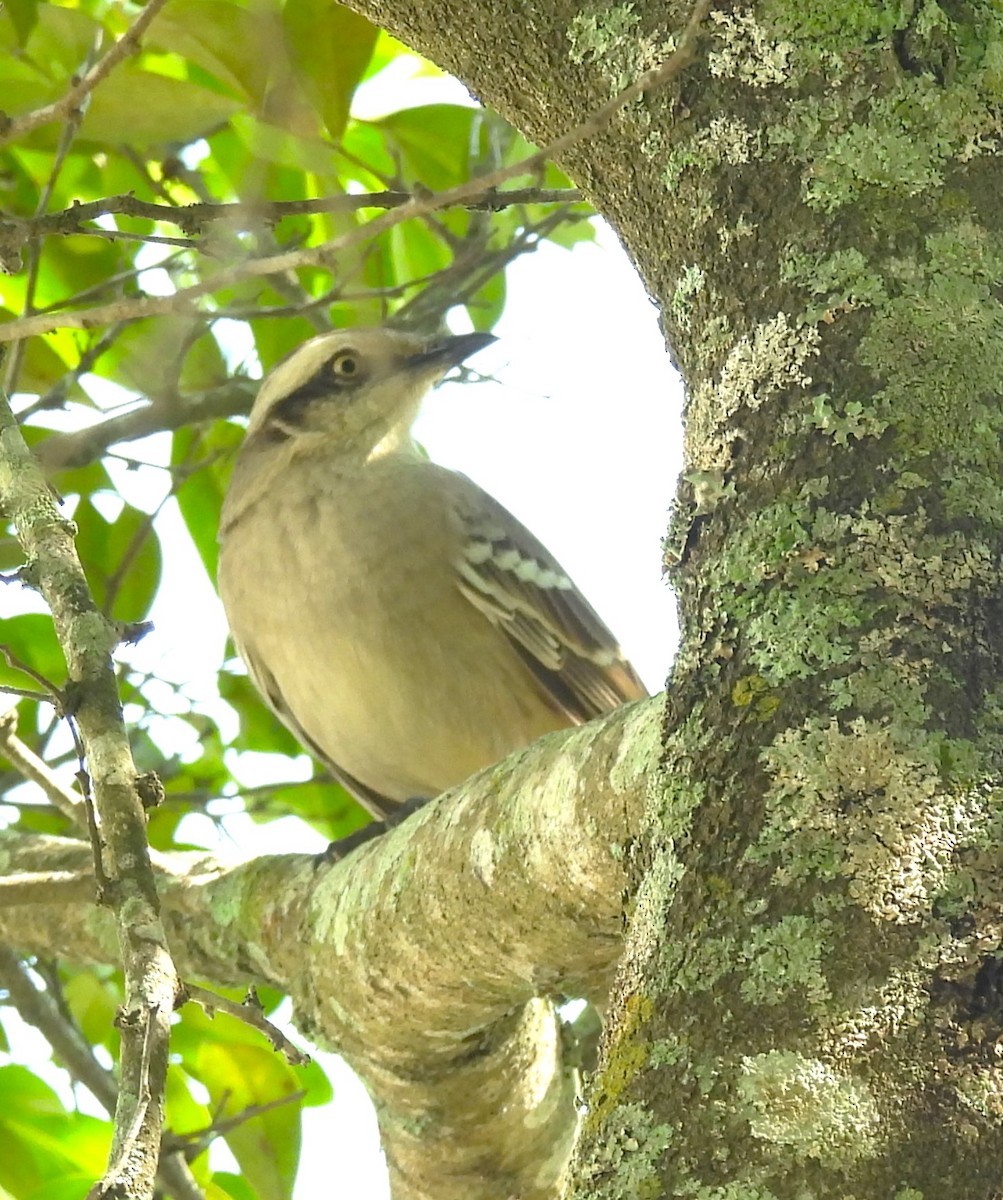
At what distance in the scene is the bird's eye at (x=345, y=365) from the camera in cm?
464

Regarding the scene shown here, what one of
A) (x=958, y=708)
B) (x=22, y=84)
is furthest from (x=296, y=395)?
(x=958, y=708)

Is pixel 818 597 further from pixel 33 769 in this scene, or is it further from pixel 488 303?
pixel 488 303

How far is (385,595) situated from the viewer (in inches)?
166

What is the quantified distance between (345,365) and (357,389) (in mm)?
Answer: 81

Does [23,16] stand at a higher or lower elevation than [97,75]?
higher

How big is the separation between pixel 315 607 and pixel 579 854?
7.53ft

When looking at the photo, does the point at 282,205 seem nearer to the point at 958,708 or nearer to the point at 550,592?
the point at 958,708

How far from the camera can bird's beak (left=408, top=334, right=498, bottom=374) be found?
463 cm

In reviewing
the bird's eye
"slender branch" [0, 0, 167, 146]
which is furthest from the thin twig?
the bird's eye

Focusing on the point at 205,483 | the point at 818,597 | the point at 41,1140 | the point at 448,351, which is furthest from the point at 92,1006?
the point at 818,597

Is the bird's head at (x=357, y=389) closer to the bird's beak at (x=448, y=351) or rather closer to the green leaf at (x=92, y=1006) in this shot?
the bird's beak at (x=448, y=351)

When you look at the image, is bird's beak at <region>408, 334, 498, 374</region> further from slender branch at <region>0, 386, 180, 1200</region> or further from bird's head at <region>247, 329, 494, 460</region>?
slender branch at <region>0, 386, 180, 1200</region>

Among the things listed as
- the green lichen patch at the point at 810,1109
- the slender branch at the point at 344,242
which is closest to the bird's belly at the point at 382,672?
the slender branch at the point at 344,242

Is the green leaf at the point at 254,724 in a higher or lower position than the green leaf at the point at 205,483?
lower
